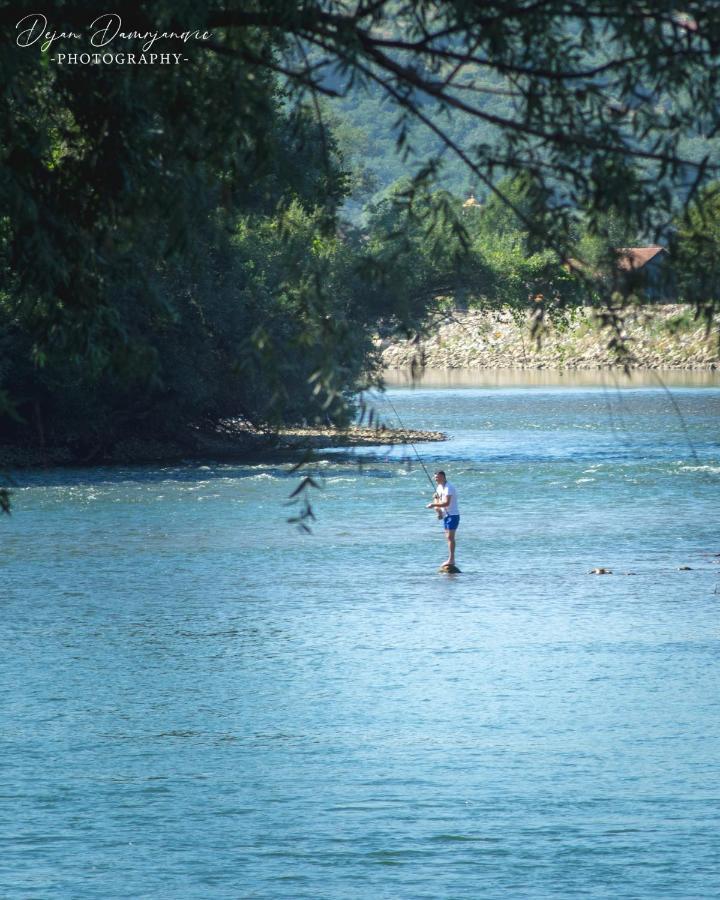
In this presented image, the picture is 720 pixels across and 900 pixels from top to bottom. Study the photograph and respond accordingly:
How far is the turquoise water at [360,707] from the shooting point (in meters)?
14.6

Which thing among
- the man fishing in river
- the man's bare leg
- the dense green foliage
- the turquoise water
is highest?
the dense green foliage

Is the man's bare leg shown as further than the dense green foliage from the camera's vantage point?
Yes

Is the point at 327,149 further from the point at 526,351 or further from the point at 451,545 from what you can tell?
the point at 526,351

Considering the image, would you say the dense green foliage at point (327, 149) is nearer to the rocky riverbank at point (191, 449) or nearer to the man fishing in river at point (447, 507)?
the man fishing in river at point (447, 507)

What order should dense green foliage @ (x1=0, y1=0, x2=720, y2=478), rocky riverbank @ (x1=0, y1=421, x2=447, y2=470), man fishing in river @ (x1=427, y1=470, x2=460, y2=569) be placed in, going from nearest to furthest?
dense green foliage @ (x1=0, y1=0, x2=720, y2=478) < man fishing in river @ (x1=427, y1=470, x2=460, y2=569) < rocky riverbank @ (x1=0, y1=421, x2=447, y2=470)

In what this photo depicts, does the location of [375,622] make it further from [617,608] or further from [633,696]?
[633,696]

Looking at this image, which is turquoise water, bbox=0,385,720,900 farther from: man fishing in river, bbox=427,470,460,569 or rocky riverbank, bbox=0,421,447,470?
rocky riverbank, bbox=0,421,447,470

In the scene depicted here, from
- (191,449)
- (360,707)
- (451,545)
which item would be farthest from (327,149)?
(191,449)

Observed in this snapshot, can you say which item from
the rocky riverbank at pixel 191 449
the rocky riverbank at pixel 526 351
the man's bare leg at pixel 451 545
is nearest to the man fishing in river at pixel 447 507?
the man's bare leg at pixel 451 545

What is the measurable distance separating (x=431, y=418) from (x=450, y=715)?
6126cm

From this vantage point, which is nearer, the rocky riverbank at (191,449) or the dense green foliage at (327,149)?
the dense green foliage at (327,149)

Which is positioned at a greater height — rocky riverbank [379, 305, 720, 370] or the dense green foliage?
rocky riverbank [379, 305, 720, 370]

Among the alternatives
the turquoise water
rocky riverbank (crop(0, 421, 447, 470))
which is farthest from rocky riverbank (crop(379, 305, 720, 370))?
the turquoise water

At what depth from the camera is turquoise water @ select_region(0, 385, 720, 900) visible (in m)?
14.6
